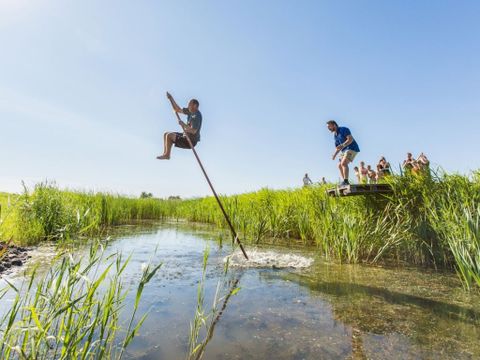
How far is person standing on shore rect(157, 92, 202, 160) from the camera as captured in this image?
6.70 metres

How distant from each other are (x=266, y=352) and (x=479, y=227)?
380 cm

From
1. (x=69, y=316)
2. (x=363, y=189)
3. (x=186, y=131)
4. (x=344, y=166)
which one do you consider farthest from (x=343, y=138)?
(x=69, y=316)

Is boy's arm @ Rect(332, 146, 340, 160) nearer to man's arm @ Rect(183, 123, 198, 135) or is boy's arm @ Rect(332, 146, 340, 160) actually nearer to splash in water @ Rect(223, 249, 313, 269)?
splash in water @ Rect(223, 249, 313, 269)

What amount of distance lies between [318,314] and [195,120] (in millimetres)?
4841

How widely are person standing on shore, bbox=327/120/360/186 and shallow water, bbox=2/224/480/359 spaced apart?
128 inches

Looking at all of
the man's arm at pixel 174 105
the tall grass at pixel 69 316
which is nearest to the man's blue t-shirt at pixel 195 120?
the man's arm at pixel 174 105

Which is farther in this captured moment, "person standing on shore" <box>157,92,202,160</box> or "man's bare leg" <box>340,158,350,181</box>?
"man's bare leg" <box>340,158,350,181</box>

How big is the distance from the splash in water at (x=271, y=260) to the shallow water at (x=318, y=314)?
0.81 feet

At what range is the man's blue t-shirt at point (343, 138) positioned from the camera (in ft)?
28.7

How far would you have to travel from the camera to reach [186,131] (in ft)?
22.1

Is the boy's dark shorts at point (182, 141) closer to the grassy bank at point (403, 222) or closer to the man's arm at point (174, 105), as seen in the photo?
the man's arm at point (174, 105)

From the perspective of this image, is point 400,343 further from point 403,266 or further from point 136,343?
point 403,266

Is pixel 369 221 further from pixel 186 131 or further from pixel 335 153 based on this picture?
pixel 186 131

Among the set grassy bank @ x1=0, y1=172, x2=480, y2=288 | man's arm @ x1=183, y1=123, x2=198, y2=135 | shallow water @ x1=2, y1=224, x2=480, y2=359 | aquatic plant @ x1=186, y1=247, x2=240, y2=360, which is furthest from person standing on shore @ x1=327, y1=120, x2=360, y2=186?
aquatic plant @ x1=186, y1=247, x2=240, y2=360
